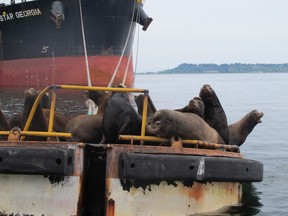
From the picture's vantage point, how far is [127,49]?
33.8 m

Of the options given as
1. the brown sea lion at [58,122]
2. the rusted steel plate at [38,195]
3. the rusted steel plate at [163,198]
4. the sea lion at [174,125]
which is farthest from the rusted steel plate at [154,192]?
the brown sea lion at [58,122]

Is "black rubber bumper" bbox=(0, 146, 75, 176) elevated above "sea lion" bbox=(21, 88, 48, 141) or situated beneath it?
situated beneath

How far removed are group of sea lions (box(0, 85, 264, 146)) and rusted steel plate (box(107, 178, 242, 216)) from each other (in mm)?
608

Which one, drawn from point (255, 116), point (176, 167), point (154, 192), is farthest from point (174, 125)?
point (255, 116)

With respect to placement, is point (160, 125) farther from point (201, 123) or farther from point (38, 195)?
point (38, 195)

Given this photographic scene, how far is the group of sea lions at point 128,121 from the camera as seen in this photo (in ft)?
20.4

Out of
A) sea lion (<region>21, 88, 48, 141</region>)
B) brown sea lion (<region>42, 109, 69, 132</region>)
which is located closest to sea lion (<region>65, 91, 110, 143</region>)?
brown sea lion (<region>42, 109, 69, 132</region>)

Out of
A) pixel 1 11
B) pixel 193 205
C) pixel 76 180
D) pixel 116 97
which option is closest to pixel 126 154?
pixel 76 180

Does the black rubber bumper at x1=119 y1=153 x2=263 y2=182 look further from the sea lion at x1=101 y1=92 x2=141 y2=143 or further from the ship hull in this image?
the ship hull

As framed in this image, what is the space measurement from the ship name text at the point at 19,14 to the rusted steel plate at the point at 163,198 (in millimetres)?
28085

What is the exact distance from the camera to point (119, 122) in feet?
22.6

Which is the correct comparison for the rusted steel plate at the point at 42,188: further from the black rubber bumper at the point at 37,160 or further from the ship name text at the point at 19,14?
the ship name text at the point at 19,14

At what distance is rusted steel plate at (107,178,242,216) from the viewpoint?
5785 millimetres

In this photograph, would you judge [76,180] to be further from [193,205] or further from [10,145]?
[193,205]
